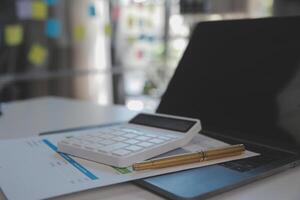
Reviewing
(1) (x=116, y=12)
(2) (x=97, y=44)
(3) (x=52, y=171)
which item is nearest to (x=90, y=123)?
(3) (x=52, y=171)

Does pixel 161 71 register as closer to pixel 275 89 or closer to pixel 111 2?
pixel 111 2

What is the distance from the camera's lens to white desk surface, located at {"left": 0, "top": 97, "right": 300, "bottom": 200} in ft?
1.57

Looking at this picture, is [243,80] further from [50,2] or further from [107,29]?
[107,29]

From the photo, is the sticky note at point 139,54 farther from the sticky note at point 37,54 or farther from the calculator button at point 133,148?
the calculator button at point 133,148

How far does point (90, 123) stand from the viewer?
0.96 meters

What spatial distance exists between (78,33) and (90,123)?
176cm

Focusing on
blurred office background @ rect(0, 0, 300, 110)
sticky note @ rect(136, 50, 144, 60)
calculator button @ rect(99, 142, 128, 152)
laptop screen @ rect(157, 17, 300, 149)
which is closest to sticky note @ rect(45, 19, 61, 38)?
blurred office background @ rect(0, 0, 300, 110)

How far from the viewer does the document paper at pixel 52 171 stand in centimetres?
46

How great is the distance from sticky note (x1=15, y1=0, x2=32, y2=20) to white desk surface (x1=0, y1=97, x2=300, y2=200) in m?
1.18

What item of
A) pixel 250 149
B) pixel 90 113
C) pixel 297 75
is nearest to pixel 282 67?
pixel 297 75

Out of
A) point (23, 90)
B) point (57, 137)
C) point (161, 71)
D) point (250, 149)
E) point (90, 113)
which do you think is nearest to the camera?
point (250, 149)

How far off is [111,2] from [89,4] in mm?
214

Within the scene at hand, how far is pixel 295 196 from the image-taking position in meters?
0.48

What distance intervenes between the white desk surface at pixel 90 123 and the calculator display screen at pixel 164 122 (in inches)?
6.8
